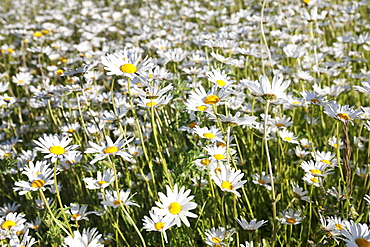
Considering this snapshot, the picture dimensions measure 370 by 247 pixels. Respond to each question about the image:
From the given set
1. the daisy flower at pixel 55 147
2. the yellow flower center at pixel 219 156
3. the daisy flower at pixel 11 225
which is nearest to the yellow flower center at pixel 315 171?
the yellow flower center at pixel 219 156

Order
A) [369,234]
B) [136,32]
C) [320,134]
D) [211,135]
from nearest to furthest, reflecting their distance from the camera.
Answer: [369,234] < [211,135] < [320,134] < [136,32]

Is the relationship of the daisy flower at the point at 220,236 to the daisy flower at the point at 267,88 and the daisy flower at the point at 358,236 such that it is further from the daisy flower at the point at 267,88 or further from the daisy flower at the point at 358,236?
the daisy flower at the point at 267,88

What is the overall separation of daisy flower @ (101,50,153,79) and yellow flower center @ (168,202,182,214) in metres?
0.73

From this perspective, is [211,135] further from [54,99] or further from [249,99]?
[54,99]

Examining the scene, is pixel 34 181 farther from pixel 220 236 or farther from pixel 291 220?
pixel 291 220

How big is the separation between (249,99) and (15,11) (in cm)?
719

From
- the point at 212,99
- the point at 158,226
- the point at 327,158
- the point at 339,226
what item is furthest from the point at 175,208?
the point at 327,158

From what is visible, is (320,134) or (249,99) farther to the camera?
(249,99)

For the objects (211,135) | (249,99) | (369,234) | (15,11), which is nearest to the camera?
(369,234)

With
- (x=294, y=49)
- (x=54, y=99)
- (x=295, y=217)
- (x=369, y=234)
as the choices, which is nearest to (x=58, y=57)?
(x=54, y=99)

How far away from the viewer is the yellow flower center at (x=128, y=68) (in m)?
1.90

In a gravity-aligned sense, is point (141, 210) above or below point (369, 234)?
below

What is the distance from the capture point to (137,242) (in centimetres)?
221

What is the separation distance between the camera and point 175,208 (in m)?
1.65
